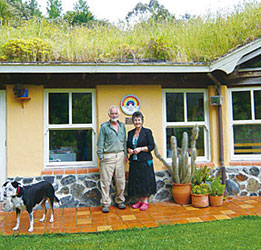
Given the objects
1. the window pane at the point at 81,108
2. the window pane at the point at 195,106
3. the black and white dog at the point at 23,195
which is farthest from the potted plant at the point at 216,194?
the black and white dog at the point at 23,195

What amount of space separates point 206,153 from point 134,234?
113 inches

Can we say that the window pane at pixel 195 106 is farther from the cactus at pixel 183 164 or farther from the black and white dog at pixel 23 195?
the black and white dog at pixel 23 195

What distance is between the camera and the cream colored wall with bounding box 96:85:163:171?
5.53 m

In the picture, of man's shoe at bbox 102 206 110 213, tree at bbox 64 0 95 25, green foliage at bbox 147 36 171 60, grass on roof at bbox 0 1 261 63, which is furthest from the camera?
tree at bbox 64 0 95 25

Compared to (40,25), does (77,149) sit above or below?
below

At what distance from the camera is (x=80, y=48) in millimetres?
6023

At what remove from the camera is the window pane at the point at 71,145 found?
5.55 meters

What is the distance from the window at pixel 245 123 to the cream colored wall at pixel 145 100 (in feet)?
5.60

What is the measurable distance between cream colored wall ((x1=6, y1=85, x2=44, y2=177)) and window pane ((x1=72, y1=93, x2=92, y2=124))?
66cm

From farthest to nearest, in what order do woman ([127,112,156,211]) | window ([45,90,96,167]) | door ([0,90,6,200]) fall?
window ([45,90,96,167]) < door ([0,90,6,200]) < woman ([127,112,156,211])

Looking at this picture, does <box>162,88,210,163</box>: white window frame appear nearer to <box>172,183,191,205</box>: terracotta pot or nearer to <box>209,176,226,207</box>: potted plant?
<box>172,183,191,205</box>: terracotta pot

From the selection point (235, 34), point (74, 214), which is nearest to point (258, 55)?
point (235, 34)

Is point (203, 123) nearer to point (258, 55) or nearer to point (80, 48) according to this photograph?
point (258, 55)

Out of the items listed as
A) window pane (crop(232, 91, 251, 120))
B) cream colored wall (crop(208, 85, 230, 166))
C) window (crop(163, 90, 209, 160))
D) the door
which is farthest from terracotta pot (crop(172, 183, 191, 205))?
the door
